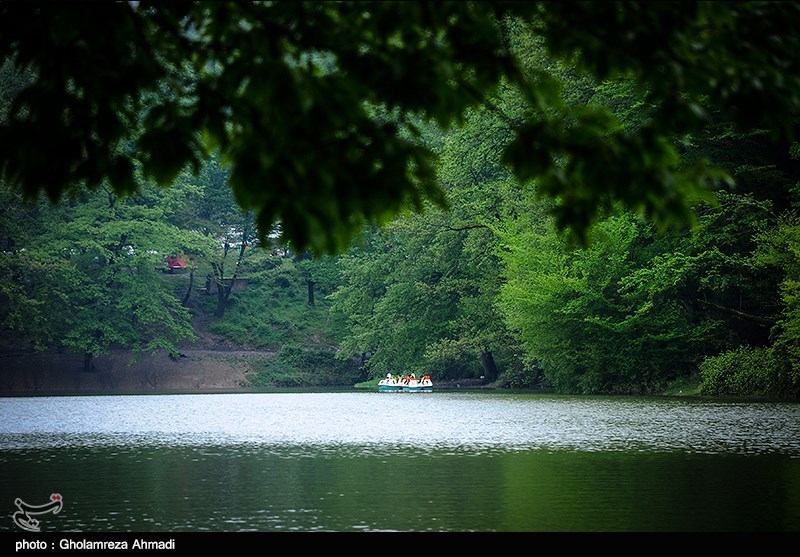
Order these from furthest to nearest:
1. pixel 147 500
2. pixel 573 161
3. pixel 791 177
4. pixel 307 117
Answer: pixel 791 177 < pixel 147 500 < pixel 573 161 < pixel 307 117

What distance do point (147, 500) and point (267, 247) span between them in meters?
10.2

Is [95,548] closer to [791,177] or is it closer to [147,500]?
[147,500]

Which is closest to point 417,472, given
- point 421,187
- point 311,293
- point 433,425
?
point 433,425

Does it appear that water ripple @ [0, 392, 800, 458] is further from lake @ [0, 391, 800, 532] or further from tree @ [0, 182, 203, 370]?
tree @ [0, 182, 203, 370]

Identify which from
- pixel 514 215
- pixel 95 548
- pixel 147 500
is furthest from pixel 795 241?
pixel 95 548

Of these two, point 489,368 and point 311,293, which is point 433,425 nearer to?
point 489,368

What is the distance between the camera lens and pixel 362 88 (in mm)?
5230

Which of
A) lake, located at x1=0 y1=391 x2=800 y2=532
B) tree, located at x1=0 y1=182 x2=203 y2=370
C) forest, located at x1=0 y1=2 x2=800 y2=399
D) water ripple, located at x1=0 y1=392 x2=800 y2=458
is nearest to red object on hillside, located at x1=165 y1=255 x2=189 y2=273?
forest, located at x1=0 y1=2 x2=800 y2=399

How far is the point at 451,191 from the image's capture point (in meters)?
55.3

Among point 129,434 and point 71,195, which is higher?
point 71,195

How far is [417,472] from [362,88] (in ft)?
40.2

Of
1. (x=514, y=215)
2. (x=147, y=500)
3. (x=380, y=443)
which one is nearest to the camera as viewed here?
(x=147, y=500)

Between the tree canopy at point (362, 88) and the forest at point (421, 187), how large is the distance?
15 millimetres

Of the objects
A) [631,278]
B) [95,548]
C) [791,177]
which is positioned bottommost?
[95,548]
